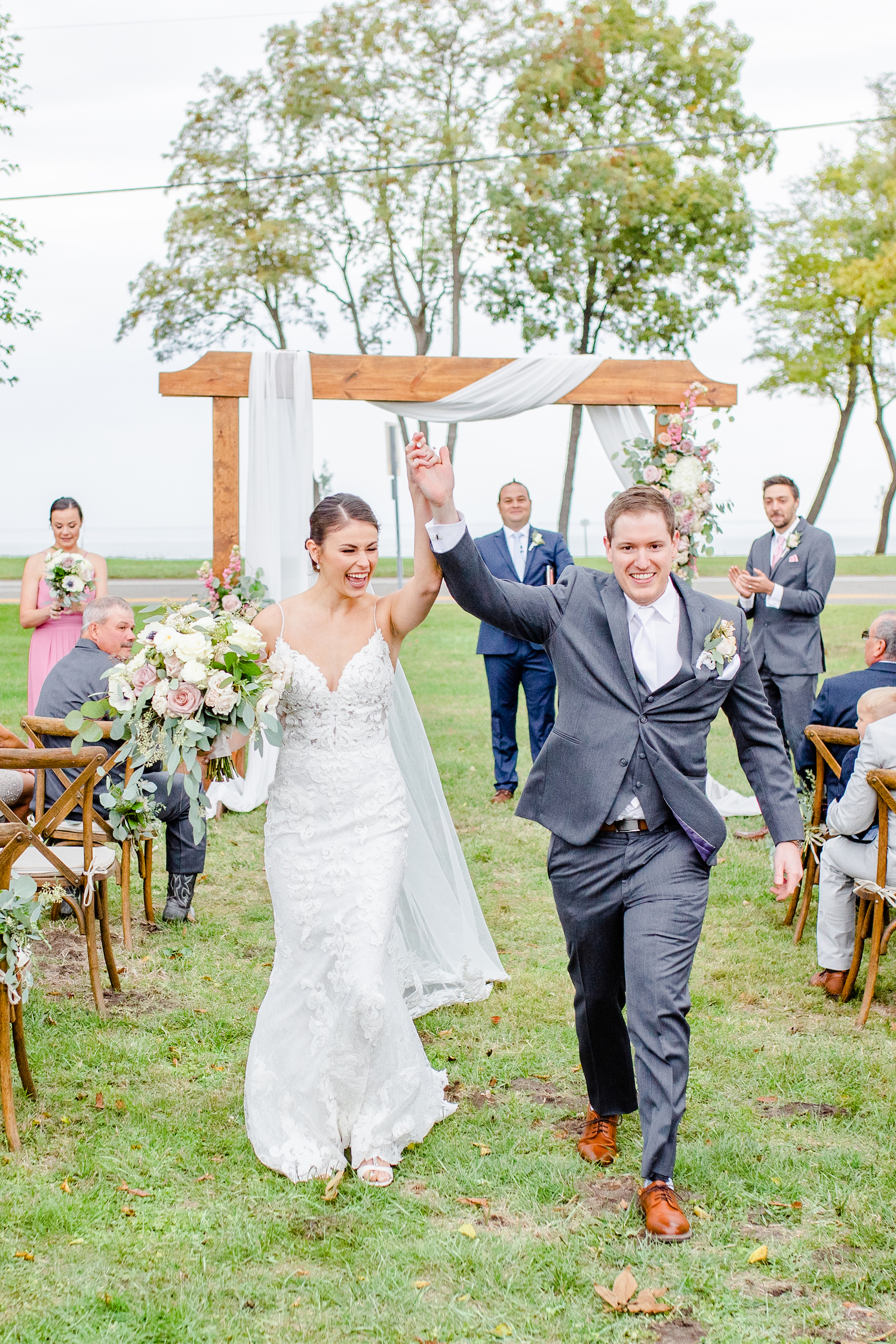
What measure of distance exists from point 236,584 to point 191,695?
521cm

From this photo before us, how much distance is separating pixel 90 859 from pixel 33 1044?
2.57ft

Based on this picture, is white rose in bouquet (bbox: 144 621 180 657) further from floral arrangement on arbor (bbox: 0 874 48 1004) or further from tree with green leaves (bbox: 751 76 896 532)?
tree with green leaves (bbox: 751 76 896 532)

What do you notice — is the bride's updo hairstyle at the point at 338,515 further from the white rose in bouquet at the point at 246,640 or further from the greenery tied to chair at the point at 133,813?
the greenery tied to chair at the point at 133,813

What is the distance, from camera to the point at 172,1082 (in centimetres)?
461

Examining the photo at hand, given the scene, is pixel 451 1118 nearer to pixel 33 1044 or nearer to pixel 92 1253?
pixel 92 1253

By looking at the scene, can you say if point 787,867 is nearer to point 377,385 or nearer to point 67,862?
point 67,862

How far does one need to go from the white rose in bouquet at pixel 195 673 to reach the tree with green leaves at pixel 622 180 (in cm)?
2300

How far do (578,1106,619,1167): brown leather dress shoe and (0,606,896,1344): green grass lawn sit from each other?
0.06 meters

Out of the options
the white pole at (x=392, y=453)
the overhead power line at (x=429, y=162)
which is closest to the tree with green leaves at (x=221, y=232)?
the overhead power line at (x=429, y=162)

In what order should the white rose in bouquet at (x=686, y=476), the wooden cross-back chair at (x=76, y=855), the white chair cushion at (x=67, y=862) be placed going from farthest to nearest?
the white rose in bouquet at (x=686, y=476) → the white chair cushion at (x=67, y=862) → the wooden cross-back chair at (x=76, y=855)

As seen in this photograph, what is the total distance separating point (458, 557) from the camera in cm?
351

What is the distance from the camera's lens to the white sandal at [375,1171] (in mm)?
3863

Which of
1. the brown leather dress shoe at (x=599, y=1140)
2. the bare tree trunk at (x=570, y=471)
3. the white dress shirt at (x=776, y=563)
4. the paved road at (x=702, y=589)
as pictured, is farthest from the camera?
the bare tree trunk at (x=570, y=471)

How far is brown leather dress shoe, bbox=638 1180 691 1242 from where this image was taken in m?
3.46
